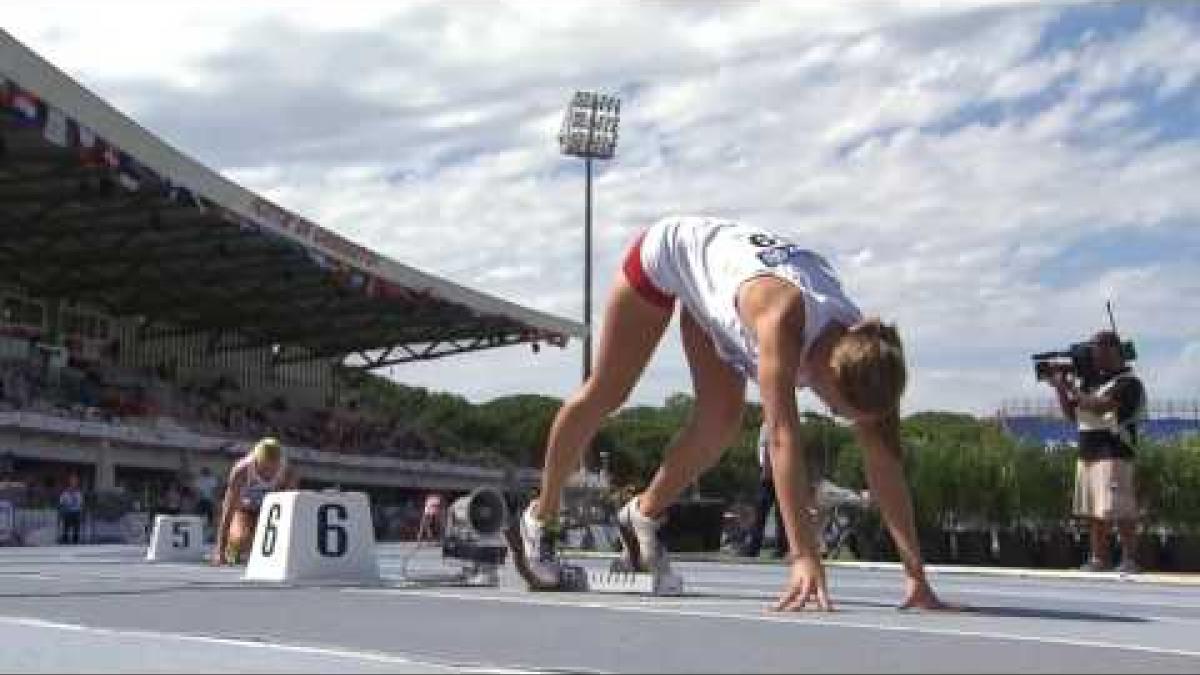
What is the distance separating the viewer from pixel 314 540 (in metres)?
9.70

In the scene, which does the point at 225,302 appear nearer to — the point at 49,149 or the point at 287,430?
the point at 287,430

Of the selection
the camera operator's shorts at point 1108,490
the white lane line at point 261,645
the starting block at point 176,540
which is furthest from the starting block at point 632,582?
the starting block at point 176,540

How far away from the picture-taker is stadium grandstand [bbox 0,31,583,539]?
36500 mm

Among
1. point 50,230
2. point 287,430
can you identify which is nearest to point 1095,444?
point 50,230

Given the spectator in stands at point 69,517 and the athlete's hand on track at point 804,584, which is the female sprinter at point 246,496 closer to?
the athlete's hand on track at point 804,584

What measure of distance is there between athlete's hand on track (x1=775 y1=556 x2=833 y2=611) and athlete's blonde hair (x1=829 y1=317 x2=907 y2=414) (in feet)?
2.03

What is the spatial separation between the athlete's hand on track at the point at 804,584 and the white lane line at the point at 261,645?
196 centimetres

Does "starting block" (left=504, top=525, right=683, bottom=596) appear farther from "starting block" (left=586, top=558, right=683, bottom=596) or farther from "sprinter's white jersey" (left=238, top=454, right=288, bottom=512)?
"sprinter's white jersey" (left=238, top=454, right=288, bottom=512)

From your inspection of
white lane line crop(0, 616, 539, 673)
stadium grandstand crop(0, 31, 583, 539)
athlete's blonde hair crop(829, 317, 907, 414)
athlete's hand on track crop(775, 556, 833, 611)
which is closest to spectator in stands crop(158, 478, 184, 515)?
stadium grandstand crop(0, 31, 583, 539)

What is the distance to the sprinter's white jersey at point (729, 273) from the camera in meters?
6.40

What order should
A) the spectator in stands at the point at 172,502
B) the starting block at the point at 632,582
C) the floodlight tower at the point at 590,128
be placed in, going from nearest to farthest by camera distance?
the starting block at the point at 632,582, the spectator in stands at the point at 172,502, the floodlight tower at the point at 590,128

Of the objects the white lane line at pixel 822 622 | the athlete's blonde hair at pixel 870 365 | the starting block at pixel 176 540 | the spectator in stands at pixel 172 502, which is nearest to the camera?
the white lane line at pixel 822 622

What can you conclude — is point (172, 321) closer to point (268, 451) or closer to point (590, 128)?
point (590, 128)

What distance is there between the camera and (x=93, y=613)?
6410mm
